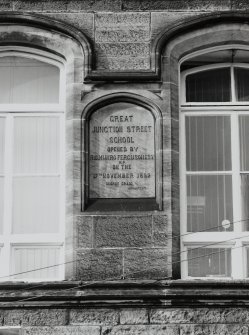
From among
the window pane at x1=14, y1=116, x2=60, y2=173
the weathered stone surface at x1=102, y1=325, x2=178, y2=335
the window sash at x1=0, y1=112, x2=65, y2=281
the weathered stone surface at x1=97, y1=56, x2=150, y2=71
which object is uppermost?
the weathered stone surface at x1=97, y1=56, x2=150, y2=71

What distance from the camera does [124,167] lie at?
424 inches

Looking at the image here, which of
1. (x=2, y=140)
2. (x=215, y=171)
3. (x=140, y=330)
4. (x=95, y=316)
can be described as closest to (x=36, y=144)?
(x=2, y=140)

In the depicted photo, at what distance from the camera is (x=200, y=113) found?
1126 centimetres

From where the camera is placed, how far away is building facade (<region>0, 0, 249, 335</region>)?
1023 cm

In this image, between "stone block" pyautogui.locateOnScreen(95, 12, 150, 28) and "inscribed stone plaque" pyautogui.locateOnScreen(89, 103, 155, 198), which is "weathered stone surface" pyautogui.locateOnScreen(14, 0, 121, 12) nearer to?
"stone block" pyautogui.locateOnScreen(95, 12, 150, 28)

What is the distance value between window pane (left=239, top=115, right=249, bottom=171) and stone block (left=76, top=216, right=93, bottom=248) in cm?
180

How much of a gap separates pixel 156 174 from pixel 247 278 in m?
1.44

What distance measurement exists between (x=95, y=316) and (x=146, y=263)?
765 millimetres

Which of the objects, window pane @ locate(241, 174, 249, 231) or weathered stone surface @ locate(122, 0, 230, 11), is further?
weathered stone surface @ locate(122, 0, 230, 11)

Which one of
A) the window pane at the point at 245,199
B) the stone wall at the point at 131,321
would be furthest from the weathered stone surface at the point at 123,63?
the stone wall at the point at 131,321

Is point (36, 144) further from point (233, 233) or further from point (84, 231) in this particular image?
point (233, 233)

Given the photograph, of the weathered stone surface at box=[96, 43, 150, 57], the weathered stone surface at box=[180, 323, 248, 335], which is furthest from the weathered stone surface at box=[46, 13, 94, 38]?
the weathered stone surface at box=[180, 323, 248, 335]

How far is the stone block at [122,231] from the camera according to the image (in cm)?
1054

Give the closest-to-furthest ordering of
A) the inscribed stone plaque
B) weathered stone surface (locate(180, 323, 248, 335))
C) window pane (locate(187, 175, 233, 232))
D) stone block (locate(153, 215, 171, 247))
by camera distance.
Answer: weathered stone surface (locate(180, 323, 248, 335)) < stone block (locate(153, 215, 171, 247)) < the inscribed stone plaque < window pane (locate(187, 175, 233, 232))
